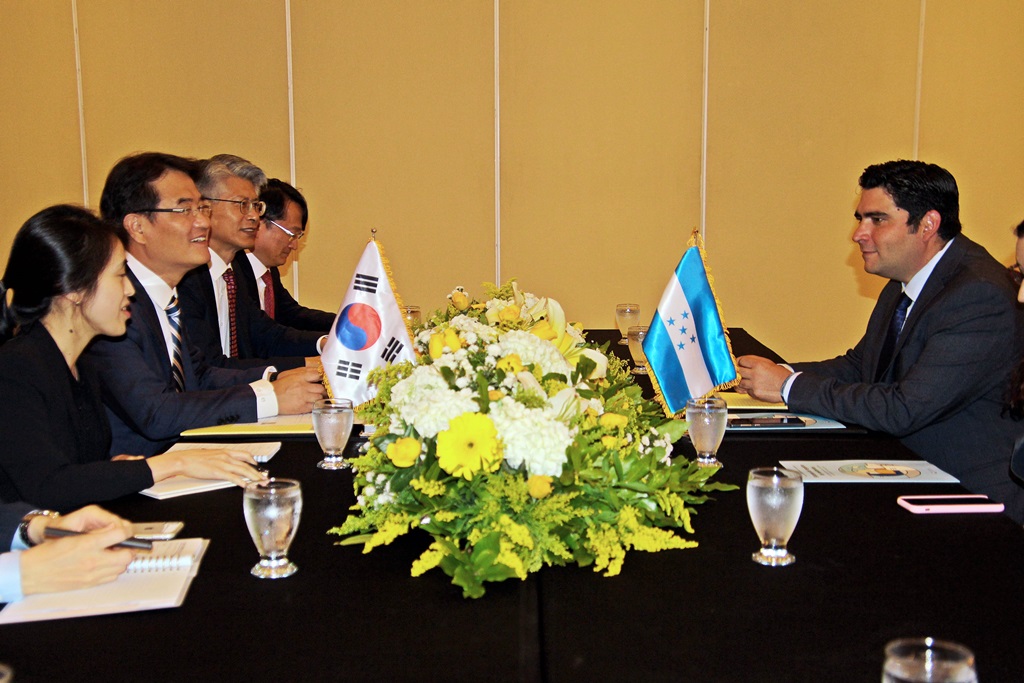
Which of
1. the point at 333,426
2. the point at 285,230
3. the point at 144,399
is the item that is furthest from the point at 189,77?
the point at 333,426

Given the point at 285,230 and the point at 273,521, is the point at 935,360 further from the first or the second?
the point at 285,230

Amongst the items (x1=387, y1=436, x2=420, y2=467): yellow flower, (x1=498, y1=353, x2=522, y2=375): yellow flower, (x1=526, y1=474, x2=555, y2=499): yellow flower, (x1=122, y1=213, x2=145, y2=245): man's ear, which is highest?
(x1=122, y1=213, x2=145, y2=245): man's ear

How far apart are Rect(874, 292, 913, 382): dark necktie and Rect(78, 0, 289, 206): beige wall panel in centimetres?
397

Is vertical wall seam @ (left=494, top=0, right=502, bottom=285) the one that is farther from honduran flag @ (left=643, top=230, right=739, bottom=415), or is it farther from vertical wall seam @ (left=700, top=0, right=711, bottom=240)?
honduran flag @ (left=643, top=230, right=739, bottom=415)

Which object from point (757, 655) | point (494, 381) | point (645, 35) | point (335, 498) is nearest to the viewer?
point (757, 655)

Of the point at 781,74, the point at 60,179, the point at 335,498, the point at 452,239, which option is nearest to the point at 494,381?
the point at 335,498

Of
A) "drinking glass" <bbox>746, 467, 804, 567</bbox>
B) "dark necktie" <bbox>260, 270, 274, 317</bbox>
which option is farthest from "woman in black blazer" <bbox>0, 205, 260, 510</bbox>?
"dark necktie" <bbox>260, 270, 274, 317</bbox>

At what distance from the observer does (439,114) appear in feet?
19.8

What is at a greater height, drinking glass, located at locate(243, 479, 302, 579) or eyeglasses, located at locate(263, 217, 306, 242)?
eyeglasses, located at locate(263, 217, 306, 242)

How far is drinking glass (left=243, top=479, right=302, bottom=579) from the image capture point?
1561mm

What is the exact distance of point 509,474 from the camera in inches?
62.4

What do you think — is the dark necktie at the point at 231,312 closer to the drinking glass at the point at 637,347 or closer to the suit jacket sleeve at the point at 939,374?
the drinking glass at the point at 637,347

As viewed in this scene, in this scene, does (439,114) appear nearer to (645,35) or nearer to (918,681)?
(645,35)

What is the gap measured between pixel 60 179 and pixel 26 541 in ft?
16.2
